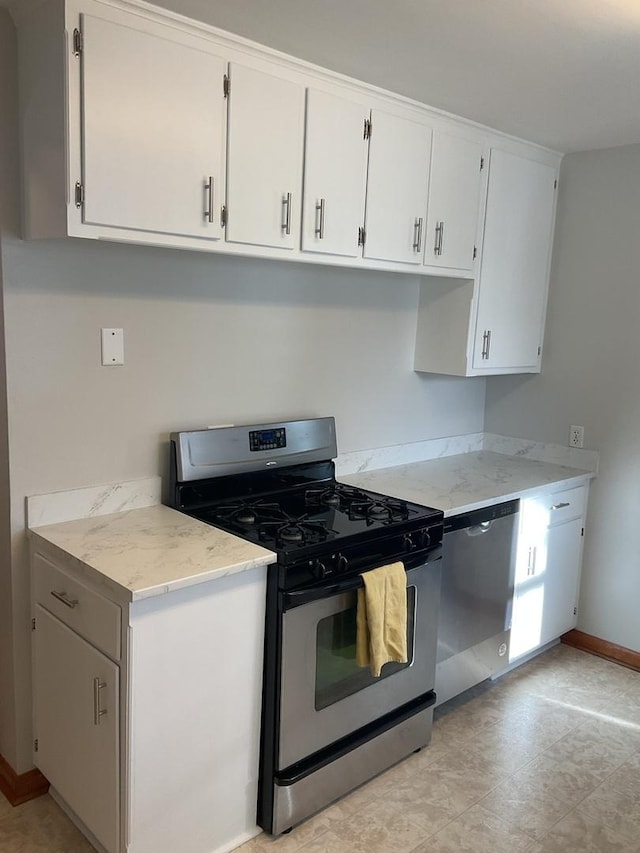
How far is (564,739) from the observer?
2795 mm

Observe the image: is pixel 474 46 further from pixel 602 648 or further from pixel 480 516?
pixel 602 648

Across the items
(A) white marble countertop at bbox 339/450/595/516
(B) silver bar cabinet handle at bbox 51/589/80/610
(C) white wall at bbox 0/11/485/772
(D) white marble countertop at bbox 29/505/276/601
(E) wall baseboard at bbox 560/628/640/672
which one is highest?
(C) white wall at bbox 0/11/485/772

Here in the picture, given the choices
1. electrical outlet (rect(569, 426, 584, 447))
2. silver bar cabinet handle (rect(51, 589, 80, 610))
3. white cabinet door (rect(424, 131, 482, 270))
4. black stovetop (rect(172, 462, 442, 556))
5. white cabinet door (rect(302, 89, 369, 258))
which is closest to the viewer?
silver bar cabinet handle (rect(51, 589, 80, 610))

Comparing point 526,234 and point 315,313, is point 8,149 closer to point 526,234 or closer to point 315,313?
point 315,313

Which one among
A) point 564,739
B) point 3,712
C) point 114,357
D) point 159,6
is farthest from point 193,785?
point 159,6

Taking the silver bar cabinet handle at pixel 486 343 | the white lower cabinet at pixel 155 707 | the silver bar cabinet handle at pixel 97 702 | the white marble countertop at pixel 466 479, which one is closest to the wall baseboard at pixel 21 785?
the white lower cabinet at pixel 155 707

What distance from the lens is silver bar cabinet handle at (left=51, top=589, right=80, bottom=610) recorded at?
2.02 m

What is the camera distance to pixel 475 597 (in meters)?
2.89

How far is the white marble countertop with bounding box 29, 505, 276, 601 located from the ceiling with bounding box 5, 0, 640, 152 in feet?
4.82

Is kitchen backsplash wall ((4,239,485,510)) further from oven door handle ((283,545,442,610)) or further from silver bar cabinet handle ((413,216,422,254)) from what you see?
oven door handle ((283,545,442,610))

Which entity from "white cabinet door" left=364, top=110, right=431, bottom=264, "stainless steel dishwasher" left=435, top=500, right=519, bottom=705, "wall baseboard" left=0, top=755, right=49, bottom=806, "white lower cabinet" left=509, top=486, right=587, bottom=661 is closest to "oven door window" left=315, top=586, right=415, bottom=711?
"stainless steel dishwasher" left=435, top=500, right=519, bottom=705

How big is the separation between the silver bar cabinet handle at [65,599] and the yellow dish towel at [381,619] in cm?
84

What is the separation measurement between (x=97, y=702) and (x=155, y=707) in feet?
0.60

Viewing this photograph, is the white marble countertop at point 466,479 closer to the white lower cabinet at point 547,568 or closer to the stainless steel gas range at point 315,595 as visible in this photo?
the white lower cabinet at point 547,568
